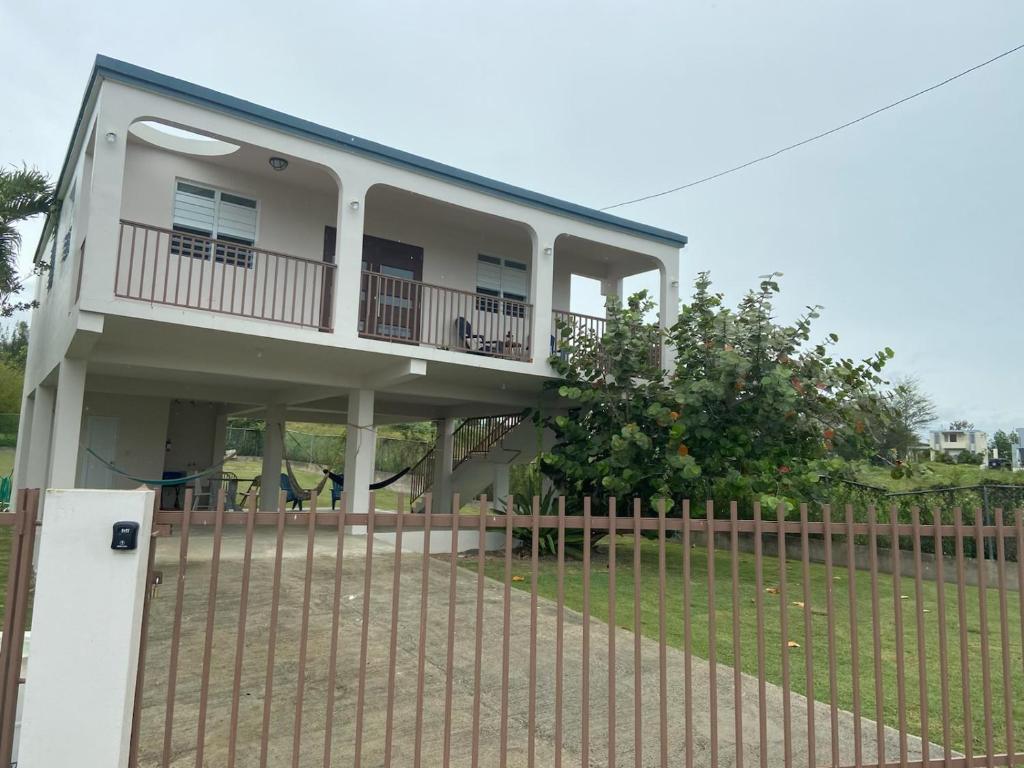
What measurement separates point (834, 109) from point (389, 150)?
8.47 metres

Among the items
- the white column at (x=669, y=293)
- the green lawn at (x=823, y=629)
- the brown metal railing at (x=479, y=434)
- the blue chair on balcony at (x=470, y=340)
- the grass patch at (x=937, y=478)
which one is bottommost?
the green lawn at (x=823, y=629)

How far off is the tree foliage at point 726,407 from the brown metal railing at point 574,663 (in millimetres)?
2015

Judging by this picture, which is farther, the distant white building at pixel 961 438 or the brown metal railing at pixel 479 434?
the distant white building at pixel 961 438

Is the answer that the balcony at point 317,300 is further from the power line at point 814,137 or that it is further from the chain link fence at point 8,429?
the chain link fence at point 8,429

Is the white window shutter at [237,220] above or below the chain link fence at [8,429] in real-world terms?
above

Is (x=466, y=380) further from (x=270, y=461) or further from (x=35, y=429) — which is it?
(x=35, y=429)

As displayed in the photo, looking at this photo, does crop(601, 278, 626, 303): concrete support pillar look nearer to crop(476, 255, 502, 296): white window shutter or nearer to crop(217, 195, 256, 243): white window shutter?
crop(476, 255, 502, 296): white window shutter

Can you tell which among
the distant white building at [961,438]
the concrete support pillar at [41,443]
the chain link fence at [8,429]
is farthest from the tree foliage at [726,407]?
the distant white building at [961,438]

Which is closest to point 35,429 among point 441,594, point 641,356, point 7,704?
point 441,594

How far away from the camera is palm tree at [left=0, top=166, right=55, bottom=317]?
39.2 ft

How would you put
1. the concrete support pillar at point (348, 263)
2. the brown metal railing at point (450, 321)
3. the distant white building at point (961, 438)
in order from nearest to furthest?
the concrete support pillar at point (348, 263) < the brown metal railing at point (450, 321) < the distant white building at point (961, 438)

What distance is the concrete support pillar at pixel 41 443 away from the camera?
1154 centimetres

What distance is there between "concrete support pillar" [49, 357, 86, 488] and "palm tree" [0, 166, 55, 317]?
15.6 ft

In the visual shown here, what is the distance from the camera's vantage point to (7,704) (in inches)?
100.0
